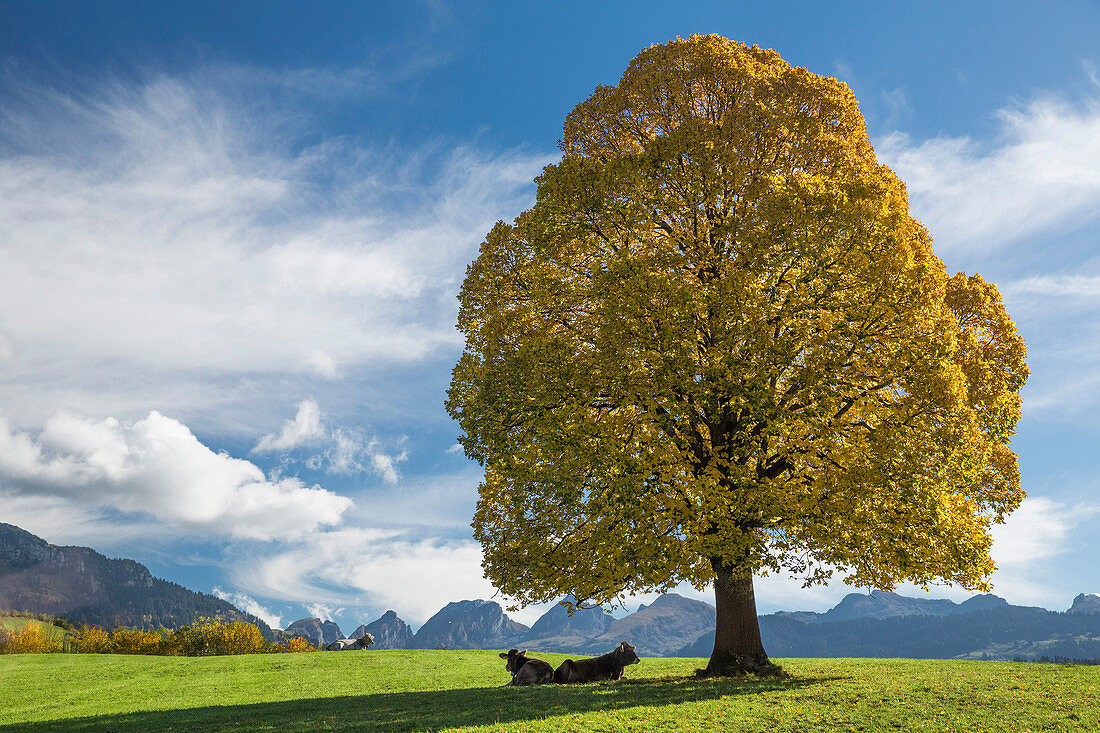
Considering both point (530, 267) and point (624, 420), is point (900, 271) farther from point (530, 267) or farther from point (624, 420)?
point (530, 267)

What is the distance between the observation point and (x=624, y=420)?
60.6 ft

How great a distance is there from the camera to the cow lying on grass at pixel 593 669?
19547 millimetres

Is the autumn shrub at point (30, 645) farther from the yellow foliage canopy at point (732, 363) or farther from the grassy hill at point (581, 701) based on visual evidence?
the yellow foliage canopy at point (732, 363)

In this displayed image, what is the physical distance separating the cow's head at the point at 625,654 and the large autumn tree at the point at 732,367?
2.64 metres

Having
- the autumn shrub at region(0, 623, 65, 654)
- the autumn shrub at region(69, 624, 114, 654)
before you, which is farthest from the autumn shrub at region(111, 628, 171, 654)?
the autumn shrub at region(0, 623, 65, 654)

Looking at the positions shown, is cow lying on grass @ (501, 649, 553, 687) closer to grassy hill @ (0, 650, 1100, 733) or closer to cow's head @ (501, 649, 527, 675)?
cow's head @ (501, 649, 527, 675)

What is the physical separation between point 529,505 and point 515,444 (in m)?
1.89

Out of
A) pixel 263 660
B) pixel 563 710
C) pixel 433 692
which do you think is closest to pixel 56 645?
pixel 263 660

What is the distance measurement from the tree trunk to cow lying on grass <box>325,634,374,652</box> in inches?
1202

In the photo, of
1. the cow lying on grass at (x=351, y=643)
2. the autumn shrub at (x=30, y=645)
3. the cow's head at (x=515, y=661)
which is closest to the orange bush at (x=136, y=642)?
the autumn shrub at (x=30, y=645)

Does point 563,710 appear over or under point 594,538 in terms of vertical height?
under

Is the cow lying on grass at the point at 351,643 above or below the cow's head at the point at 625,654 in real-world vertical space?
below

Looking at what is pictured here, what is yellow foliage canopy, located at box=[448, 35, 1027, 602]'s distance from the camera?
54.0 ft

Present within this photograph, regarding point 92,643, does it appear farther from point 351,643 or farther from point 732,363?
point 732,363
